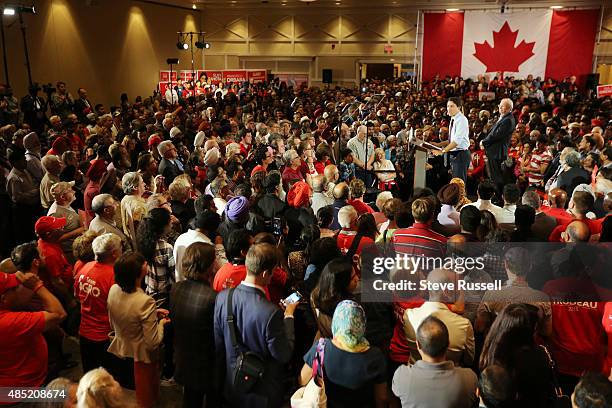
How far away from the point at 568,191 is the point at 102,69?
564 inches

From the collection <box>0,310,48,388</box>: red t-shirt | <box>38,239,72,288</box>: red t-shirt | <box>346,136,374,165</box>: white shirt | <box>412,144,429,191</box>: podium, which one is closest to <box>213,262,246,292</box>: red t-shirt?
<box>0,310,48,388</box>: red t-shirt

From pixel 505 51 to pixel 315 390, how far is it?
17.1m

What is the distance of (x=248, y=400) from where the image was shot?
2.23m

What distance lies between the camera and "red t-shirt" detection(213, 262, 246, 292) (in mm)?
2571

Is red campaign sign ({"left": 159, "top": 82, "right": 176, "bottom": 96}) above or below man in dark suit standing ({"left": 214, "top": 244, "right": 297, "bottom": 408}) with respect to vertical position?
above

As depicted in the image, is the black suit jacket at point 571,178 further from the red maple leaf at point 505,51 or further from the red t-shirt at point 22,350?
the red maple leaf at point 505,51

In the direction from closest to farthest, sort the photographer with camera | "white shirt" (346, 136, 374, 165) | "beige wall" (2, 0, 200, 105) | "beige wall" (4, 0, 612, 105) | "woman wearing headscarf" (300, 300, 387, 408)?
"woman wearing headscarf" (300, 300, 387, 408), "white shirt" (346, 136, 374, 165), the photographer with camera, "beige wall" (2, 0, 200, 105), "beige wall" (4, 0, 612, 105)

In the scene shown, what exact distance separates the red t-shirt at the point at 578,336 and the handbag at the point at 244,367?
4.96 feet

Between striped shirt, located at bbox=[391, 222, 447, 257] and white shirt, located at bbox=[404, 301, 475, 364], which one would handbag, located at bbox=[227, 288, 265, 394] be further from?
striped shirt, located at bbox=[391, 222, 447, 257]

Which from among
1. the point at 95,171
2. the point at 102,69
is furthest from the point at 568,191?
the point at 102,69

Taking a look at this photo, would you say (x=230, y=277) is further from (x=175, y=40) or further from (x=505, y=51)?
(x=175, y=40)

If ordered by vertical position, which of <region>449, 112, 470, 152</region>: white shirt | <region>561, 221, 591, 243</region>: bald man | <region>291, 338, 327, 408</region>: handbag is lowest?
<region>291, 338, 327, 408</region>: handbag

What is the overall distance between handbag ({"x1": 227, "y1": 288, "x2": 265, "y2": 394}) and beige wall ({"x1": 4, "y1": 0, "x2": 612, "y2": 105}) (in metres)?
12.0

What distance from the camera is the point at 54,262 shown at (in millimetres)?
3049
